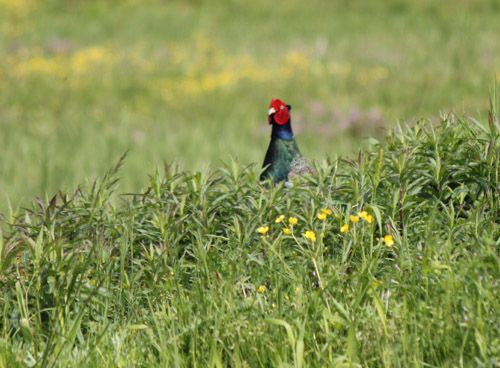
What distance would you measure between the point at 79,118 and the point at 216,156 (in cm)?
282

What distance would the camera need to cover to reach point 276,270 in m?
3.26

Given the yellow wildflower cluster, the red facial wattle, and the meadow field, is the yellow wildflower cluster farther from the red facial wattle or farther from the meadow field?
the meadow field

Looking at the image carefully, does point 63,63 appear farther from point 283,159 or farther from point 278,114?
point 283,159

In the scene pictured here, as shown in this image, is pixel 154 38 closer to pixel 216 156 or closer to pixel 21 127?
pixel 21 127

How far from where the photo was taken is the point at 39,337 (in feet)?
10.3

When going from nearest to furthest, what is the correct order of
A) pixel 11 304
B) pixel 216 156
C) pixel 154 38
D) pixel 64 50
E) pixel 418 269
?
pixel 418 269 → pixel 11 304 → pixel 216 156 → pixel 64 50 → pixel 154 38

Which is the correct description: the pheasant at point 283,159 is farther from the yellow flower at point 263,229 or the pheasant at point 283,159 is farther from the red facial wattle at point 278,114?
the yellow flower at point 263,229

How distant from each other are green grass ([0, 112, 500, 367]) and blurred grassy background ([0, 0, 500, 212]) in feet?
10.8

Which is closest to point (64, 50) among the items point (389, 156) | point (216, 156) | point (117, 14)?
point (117, 14)

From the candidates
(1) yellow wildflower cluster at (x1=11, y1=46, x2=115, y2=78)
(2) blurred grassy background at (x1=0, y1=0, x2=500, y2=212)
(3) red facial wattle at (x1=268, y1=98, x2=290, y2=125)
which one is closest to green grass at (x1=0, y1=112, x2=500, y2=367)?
(3) red facial wattle at (x1=268, y1=98, x2=290, y2=125)

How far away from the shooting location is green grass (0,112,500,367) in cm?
282

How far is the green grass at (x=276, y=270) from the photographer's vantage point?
282 cm

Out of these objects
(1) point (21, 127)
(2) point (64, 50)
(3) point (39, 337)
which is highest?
(2) point (64, 50)

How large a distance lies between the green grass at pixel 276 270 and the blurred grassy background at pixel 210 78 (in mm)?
3285
